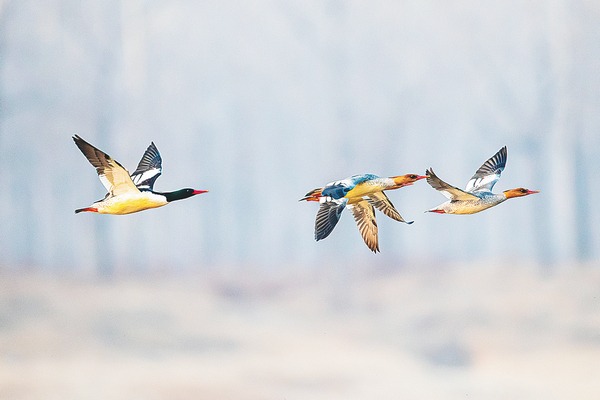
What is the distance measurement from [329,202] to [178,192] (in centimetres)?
227

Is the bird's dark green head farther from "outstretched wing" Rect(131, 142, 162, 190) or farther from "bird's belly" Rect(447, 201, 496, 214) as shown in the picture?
"bird's belly" Rect(447, 201, 496, 214)

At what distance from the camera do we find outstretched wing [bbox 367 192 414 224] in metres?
20.0

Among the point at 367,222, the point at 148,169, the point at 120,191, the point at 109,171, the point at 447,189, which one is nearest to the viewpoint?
the point at 109,171

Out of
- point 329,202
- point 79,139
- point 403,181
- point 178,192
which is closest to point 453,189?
point 403,181

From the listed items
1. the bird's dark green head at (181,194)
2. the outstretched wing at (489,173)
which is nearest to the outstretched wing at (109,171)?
the bird's dark green head at (181,194)

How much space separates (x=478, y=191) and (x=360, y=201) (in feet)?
6.03

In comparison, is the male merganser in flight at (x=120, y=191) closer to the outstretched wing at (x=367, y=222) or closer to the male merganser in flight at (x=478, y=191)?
the outstretched wing at (x=367, y=222)

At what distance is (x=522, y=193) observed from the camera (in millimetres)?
20453

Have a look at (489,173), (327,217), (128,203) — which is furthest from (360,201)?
(128,203)

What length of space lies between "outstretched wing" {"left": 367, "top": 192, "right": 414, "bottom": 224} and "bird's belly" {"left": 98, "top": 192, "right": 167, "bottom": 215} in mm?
3507

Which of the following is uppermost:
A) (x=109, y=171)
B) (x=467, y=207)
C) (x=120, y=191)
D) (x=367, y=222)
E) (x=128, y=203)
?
(x=109, y=171)

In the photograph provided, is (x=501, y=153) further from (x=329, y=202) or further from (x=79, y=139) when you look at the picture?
(x=79, y=139)

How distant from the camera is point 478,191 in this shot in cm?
2002

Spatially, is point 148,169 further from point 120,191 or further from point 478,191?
point 478,191
